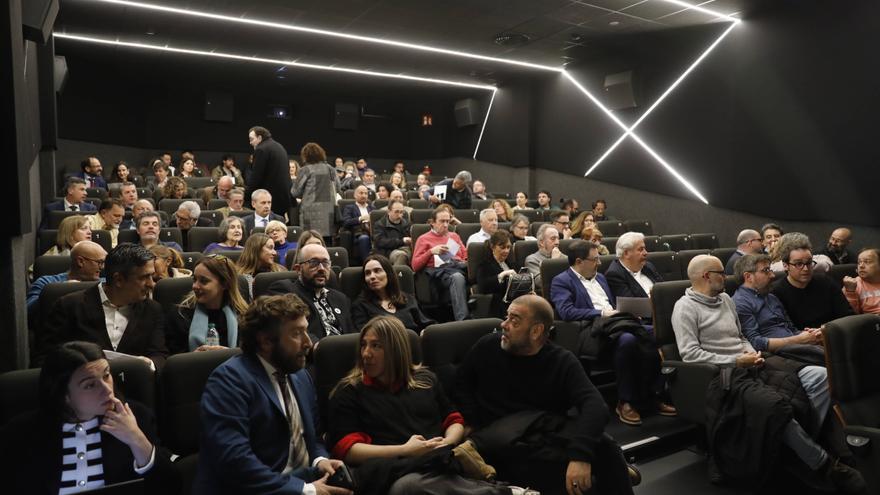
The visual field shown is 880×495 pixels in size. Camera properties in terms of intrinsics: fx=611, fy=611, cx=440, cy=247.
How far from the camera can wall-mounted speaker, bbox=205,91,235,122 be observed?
1183cm

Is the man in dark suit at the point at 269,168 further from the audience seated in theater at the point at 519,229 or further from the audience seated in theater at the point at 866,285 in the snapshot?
the audience seated in theater at the point at 866,285

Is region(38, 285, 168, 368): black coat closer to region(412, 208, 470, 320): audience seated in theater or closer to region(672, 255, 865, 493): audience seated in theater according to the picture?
region(412, 208, 470, 320): audience seated in theater

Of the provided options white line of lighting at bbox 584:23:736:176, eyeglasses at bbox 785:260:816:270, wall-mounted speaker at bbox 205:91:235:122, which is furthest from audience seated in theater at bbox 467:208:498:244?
wall-mounted speaker at bbox 205:91:235:122

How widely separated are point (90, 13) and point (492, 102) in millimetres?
6968

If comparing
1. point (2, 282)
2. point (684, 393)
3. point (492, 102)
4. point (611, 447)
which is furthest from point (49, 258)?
point (492, 102)

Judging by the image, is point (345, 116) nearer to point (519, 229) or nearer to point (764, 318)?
point (519, 229)

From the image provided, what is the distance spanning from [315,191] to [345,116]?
7.65 m

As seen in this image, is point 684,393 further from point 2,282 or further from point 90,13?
point 90,13

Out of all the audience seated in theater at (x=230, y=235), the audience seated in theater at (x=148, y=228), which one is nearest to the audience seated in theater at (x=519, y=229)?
the audience seated in theater at (x=230, y=235)

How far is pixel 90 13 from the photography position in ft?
23.1

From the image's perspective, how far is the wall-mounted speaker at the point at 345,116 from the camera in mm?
13141

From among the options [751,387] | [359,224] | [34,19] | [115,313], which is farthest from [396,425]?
[359,224]

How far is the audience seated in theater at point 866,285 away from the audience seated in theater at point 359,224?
13.4ft

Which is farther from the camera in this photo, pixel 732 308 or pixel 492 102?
pixel 492 102
